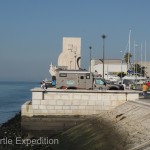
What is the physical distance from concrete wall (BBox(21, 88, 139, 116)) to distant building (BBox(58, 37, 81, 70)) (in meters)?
78.8

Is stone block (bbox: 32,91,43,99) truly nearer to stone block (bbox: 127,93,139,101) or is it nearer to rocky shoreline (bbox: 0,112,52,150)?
rocky shoreline (bbox: 0,112,52,150)

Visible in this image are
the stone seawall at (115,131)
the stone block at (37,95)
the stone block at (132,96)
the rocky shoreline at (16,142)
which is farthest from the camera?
the stone block at (132,96)

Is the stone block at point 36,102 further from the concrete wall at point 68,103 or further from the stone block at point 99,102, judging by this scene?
the stone block at point 99,102

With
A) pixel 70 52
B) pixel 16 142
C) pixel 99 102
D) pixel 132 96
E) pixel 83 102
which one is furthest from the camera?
pixel 70 52

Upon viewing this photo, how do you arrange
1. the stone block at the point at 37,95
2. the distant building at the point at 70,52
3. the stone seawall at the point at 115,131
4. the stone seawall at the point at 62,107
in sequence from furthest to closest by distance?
the distant building at the point at 70,52, the stone block at the point at 37,95, the stone seawall at the point at 62,107, the stone seawall at the point at 115,131

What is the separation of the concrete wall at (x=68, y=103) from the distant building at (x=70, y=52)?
78.8 metres

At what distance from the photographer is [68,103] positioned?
88.1 ft

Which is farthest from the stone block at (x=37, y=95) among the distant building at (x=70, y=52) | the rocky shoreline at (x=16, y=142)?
the distant building at (x=70, y=52)

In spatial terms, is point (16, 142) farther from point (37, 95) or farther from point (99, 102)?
point (99, 102)

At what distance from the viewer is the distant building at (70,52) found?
106 m

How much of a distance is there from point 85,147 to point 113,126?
396 cm

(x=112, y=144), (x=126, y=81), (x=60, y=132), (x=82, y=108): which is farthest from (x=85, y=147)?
(x=126, y=81)

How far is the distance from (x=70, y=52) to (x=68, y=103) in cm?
8070

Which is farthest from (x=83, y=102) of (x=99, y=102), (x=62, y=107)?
(x=62, y=107)
